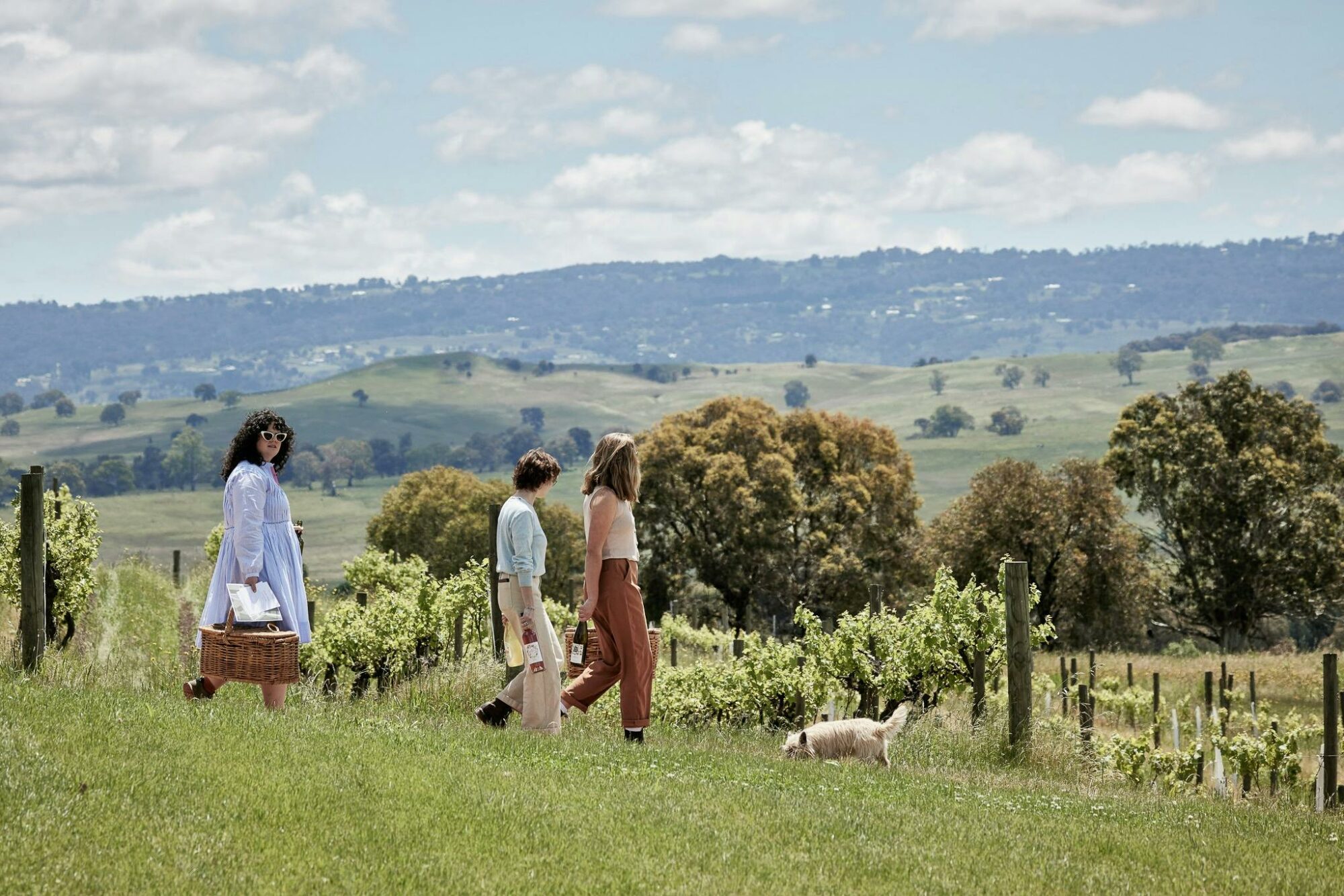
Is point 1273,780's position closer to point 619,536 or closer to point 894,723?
point 894,723

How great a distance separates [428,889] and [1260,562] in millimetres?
47809

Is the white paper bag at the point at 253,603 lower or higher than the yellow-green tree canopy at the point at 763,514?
higher

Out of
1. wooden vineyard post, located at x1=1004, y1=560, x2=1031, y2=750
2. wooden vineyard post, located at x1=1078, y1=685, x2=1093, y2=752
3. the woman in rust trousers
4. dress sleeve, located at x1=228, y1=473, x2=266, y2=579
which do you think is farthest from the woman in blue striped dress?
wooden vineyard post, located at x1=1078, y1=685, x2=1093, y2=752

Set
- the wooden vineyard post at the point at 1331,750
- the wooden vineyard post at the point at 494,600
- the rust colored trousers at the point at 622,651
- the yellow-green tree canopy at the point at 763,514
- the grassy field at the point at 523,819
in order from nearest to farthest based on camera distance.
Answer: the grassy field at the point at 523,819, the rust colored trousers at the point at 622,651, the wooden vineyard post at the point at 1331,750, the wooden vineyard post at the point at 494,600, the yellow-green tree canopy at the point at 763,514

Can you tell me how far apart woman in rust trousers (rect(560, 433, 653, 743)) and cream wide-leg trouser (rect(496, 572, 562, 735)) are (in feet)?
0.92

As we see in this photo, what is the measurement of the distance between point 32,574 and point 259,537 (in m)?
2.39

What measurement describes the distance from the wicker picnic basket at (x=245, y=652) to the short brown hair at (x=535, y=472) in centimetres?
203

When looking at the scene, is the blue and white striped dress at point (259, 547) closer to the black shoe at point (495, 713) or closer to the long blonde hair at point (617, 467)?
the black shoe at point (495, 713)

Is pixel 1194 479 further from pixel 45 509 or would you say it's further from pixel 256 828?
pixel 256 828

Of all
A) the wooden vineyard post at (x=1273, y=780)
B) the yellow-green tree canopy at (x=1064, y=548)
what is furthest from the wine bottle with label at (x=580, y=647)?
the yellow-green tree canopy at (x=1064, y=548)

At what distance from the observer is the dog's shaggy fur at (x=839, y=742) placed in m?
10.8

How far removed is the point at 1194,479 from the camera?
162 feet

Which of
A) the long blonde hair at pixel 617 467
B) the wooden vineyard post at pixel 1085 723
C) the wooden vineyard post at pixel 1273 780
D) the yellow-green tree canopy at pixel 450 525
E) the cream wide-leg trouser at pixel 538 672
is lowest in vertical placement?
the yellow-green tree canopy at pixel 450 525

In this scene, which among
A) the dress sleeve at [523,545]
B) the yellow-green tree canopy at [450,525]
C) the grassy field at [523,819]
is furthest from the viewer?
the yellow-green tree canopy at [450,525]
